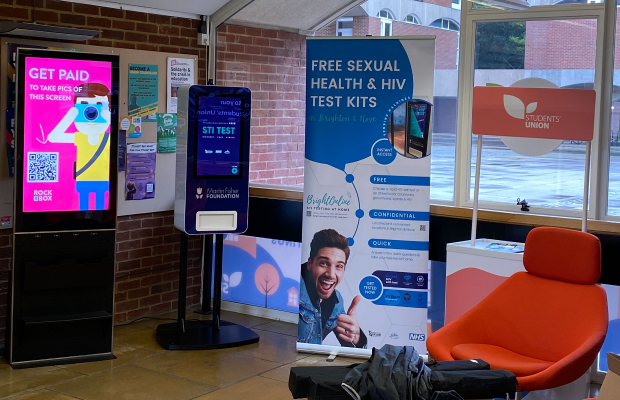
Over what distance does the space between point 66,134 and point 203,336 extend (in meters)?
1.67

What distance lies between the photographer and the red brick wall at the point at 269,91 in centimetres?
591

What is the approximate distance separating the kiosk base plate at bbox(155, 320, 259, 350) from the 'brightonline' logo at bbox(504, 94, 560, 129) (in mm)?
2381

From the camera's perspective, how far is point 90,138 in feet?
15.1

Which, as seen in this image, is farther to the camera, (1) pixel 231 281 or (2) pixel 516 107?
(1) pixel 231 281

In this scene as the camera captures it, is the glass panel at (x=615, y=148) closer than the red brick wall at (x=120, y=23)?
Yes

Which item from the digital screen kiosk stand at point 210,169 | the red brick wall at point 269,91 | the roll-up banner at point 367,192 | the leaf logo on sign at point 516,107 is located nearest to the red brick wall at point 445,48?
the roll-up banner at point 367,192

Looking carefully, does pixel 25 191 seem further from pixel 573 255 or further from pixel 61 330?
pixel 573 255

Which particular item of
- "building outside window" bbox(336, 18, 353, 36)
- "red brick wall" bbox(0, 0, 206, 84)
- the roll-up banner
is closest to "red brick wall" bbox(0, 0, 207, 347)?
"red brick wall" bbox(0, 0, 206, 84)

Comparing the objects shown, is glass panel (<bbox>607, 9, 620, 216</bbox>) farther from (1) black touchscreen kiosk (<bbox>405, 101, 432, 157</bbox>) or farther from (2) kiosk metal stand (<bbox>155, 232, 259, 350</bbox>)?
(2) kiosk metal stand (<bbox>155, 232, 259, 350</bbox>)

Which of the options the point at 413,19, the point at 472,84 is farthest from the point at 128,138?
the point at 472,84

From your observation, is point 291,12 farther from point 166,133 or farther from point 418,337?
point 418,337

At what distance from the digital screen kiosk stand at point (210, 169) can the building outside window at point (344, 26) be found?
4.07 ft

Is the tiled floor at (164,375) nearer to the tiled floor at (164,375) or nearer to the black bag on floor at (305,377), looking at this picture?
the tiled floor at (164,375)

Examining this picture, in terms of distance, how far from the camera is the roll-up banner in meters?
4.59
